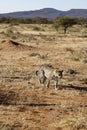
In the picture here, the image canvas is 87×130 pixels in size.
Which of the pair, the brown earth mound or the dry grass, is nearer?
the dry grass

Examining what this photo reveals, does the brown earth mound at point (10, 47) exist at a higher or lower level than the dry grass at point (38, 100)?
lower

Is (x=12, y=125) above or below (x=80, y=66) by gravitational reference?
above

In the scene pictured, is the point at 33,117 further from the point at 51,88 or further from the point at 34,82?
the point at 34,82

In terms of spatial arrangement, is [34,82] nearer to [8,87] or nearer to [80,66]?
[8,87]

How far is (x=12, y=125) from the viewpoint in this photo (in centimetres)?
1028

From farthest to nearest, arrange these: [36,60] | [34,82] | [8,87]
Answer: [36,60]
[34,82]
[8,87]

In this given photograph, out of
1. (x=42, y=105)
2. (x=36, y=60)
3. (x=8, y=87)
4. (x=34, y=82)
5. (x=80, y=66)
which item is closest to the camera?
(x=42, y=105)

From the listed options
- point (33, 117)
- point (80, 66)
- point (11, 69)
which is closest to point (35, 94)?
point (33, 117)

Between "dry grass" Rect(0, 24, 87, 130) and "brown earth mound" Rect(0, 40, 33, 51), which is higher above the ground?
"dry grass" Rect(0, 24, 87, 130)

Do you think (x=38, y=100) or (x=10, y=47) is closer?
(x=38, y=100)

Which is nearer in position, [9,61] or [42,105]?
[42,105]

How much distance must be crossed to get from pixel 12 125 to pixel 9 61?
13781 mm

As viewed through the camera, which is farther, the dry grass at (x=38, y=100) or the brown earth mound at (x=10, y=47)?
the brown earth mound at (x=10, y=47)

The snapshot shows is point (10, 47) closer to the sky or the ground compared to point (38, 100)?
closer to the ground
